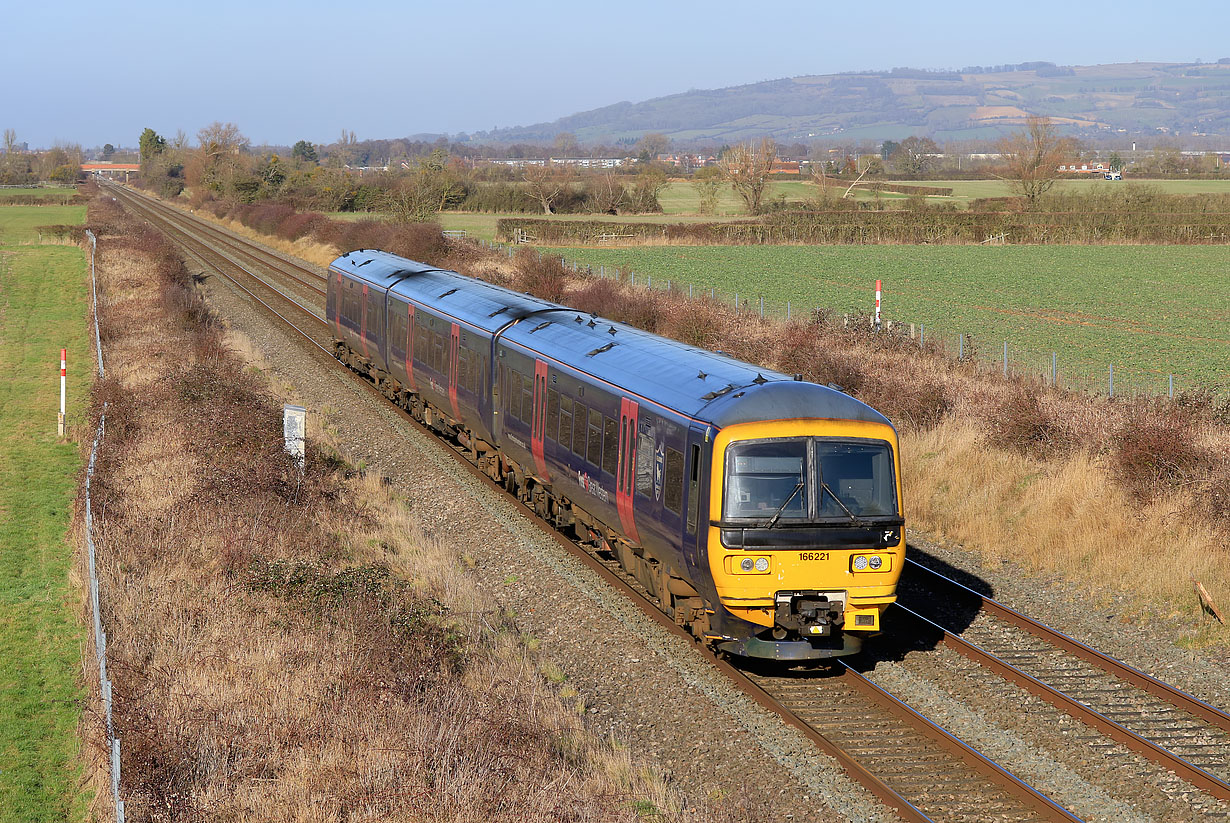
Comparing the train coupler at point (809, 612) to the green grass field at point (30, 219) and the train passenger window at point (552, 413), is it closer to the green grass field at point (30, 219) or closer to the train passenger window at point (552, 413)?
the train passenger window at point (552, 413)

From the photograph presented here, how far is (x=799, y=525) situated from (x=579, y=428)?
14.3 feet

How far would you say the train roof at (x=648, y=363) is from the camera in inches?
445

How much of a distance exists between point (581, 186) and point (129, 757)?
9154cm

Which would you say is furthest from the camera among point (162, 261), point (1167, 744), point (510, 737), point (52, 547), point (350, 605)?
point (162, 261)

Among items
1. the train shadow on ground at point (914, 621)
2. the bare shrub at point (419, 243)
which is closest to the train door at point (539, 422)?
the train shadow on ground at point (914, 621)

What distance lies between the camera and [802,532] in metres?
10.9

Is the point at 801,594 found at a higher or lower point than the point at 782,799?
higher

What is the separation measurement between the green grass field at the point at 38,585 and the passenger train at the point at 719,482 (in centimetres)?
602

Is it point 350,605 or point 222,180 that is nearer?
point 350,605

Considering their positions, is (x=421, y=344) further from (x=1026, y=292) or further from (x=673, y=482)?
(x=1026, y=292)

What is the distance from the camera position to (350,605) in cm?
1234

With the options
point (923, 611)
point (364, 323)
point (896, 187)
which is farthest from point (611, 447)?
point (896, 187)

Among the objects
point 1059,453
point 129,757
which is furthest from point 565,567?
point 1059,453

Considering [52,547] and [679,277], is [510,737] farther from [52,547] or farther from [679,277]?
[679,277]
